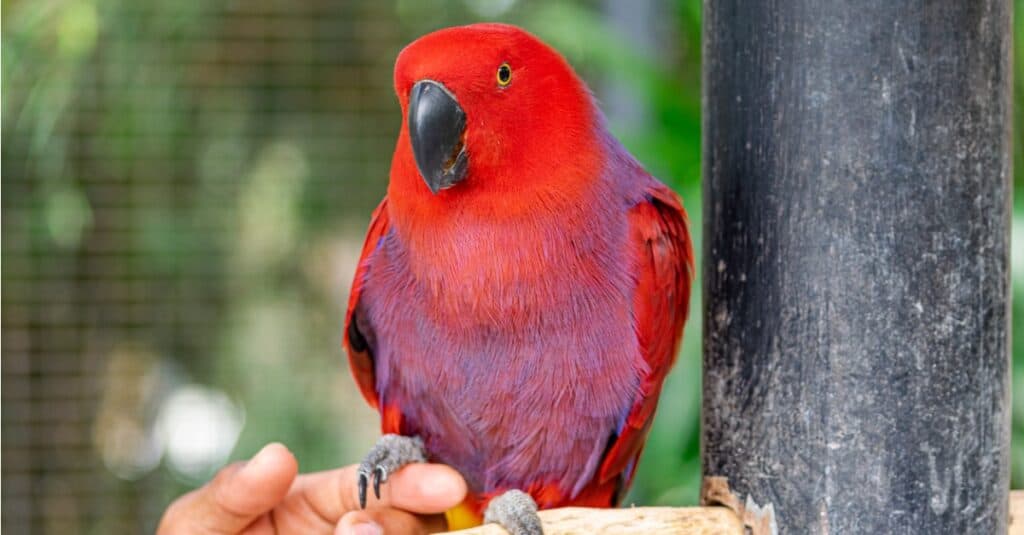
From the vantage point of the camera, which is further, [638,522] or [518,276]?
[518,276]

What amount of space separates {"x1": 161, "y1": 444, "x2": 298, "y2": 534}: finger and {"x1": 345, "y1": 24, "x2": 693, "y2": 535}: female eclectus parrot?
9 cm

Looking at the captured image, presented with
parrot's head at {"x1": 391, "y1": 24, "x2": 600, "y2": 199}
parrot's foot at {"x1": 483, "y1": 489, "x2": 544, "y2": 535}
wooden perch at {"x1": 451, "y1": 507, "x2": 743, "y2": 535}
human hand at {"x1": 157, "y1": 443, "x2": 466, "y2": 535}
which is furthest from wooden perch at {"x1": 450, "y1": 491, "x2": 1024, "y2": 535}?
parrot's head at {"x1": 391, "y1": 24, "x2": 600, "y2": 199}

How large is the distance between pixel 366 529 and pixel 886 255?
56 cm

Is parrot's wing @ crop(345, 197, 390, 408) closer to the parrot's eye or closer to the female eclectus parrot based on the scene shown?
the female eclectus parrot

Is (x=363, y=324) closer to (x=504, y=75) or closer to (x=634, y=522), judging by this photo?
(x=504, y=75)

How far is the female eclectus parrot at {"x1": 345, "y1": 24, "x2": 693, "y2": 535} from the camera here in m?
1.02

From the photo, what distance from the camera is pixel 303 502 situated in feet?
4.23

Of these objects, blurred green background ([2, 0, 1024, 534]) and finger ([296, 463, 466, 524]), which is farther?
blurred green background ([2, 0, 1024, 534])

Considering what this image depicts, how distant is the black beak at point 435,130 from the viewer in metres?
0.98

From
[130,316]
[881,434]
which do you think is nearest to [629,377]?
[881,434]

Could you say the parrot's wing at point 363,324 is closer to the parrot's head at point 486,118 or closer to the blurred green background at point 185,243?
the parrot's head at point 486,118

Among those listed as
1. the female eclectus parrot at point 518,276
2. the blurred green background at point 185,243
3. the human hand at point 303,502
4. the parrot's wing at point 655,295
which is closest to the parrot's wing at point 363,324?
the female eclectus parrot at point 518,276

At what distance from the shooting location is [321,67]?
2.46m

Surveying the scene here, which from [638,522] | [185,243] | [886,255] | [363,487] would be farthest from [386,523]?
[185,243]
